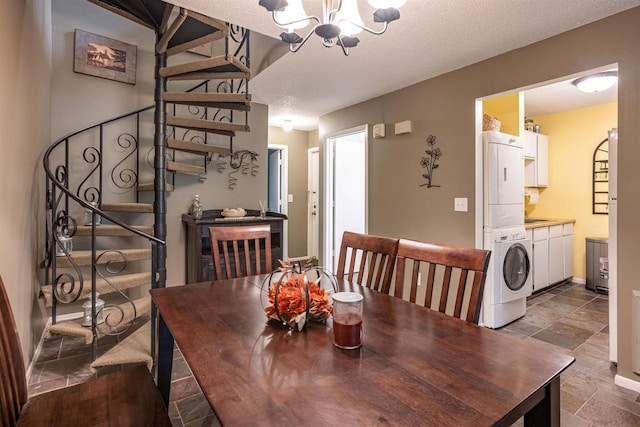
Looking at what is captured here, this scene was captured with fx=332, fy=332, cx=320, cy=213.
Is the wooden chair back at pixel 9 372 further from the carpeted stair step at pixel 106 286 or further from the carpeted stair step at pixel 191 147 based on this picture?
the carpeted stair step at pixel 191 147

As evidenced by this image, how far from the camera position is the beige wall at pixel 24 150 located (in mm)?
1774

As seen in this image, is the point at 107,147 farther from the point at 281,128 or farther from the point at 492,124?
the point at 492,124

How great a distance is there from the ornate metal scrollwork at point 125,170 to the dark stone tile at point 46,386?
6.08 ft

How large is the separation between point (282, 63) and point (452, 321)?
263 centimetres

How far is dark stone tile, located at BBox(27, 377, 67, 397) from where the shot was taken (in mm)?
1992

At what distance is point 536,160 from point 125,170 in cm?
517

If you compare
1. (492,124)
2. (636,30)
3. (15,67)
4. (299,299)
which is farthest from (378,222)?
(15,67)

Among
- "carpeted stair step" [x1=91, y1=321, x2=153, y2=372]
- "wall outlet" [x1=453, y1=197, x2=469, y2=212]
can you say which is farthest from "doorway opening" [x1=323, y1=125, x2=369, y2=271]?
"carpeted stair step" [x1=91, y1=321, x2=153, y2=372]

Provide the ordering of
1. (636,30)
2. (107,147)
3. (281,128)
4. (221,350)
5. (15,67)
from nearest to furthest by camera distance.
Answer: (221,350)
(15,67)
(636,30)
(107,147)
(281,128)

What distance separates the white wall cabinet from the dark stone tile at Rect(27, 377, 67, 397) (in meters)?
5.37

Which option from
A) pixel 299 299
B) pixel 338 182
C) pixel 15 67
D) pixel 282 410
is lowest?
pixel 282 410

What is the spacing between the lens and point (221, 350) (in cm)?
98

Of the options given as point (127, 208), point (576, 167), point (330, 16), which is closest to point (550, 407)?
point (330, 16)

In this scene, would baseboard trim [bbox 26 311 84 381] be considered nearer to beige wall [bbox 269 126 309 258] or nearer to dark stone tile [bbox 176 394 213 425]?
dark stone tile [bbox 176 394 213 425]
